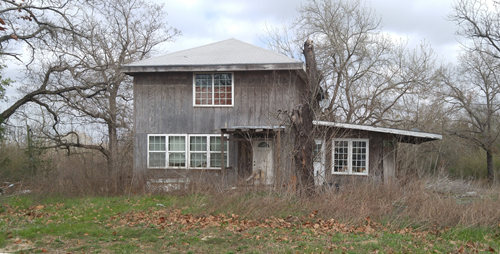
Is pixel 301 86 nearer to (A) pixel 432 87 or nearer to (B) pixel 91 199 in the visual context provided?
(B) pixel 91 199

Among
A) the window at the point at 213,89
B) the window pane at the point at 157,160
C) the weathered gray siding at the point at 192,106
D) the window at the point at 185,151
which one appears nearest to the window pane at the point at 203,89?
the window at the point at 213,89

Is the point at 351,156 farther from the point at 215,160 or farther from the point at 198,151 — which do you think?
the point at 198,151

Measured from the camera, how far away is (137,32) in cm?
3312

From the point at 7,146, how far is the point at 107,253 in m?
14.9

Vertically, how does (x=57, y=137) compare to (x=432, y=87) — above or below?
below

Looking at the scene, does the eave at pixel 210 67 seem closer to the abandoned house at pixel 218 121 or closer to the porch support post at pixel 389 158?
the abandoned house at pixel 218 121

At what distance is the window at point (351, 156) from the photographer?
17906mm

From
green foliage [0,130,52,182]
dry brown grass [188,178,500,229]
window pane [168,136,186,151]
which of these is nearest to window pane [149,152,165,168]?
window pane [168,136,186,151]

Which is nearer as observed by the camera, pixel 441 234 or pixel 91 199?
pixel 441 234

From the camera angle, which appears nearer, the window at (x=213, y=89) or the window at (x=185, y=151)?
the window at (x=185, y=151)

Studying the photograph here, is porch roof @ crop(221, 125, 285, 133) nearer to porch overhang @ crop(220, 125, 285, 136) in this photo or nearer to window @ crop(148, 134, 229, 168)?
porch overhang @ crop(220, 125, 285, 136)

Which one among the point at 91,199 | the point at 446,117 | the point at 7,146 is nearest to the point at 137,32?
the point at 7,146

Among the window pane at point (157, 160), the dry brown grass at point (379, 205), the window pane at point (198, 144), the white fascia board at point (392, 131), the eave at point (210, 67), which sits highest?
the eave at point (210, 67)

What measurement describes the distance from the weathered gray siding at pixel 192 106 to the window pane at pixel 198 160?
0.63m
